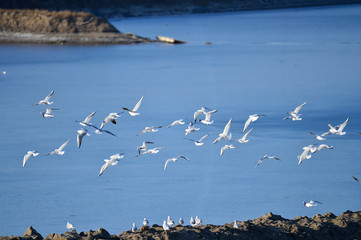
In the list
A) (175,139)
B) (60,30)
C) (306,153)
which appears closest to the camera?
(306,153)

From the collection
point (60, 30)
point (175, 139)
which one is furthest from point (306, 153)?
point (60, 30)

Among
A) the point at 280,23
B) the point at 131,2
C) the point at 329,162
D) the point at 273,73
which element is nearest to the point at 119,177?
the point at 329,162

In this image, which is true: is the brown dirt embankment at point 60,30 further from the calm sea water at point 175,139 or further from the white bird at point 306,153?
the white bird at point 306,153

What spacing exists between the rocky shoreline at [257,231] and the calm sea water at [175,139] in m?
1.30

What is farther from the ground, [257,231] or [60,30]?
[60,30]

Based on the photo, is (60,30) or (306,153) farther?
(60,30)

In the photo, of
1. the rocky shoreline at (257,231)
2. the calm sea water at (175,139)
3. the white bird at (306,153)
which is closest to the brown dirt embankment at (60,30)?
the calm sea water at (175,139)

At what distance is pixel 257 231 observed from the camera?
25.8 feet

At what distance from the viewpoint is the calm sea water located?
33.2ft

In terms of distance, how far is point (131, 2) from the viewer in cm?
6912

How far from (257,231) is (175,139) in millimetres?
6975

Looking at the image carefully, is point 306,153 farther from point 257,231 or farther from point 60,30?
point 60,30

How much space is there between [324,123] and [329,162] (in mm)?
3305

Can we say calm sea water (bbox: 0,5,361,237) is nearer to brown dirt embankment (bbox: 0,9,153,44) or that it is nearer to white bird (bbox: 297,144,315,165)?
white bird (bbox: 297,144,315,165)
